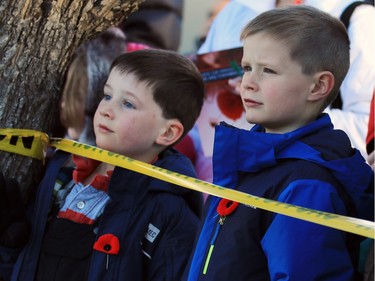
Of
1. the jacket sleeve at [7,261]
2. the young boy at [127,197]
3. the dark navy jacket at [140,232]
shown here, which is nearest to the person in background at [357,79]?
the young boy at [127,197]

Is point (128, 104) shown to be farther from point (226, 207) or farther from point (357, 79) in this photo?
point (357, 79)

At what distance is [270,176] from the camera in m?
2.25

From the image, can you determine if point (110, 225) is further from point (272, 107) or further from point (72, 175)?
point (272, 107)

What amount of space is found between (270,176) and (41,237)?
36.6 inches

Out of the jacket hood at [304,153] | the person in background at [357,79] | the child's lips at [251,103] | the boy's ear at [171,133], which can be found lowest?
the jacket hood at [304,153]

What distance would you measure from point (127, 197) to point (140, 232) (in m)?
0.13

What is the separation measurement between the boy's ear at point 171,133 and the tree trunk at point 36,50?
43cm

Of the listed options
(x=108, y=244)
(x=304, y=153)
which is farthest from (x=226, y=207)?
(x=108, y=244)

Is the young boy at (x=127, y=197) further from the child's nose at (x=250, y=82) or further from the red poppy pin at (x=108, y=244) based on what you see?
the child's nose at (x=250, y=82)

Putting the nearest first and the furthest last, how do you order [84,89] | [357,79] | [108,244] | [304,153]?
[304,153] < [108,244] < [357,79] < [84,89]

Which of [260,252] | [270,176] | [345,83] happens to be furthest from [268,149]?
[345,83]

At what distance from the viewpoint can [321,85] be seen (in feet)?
7.75

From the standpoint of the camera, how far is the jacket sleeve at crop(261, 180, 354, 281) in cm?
207

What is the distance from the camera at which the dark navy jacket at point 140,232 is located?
2594mm
